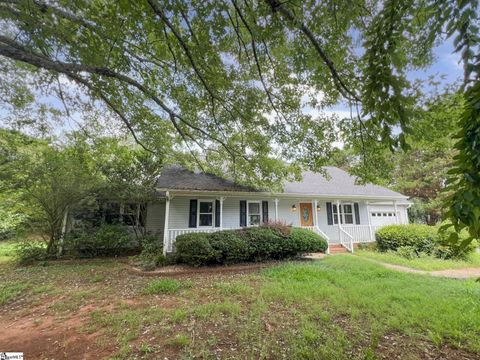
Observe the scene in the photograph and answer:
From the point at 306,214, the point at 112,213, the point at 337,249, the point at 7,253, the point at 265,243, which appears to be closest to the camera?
the point at 265,243

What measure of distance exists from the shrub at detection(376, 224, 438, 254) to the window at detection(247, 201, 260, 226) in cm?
682

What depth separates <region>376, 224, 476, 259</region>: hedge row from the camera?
1066 centimetres

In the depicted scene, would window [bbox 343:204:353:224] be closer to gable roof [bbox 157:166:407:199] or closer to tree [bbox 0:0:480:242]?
gable roof [bbox 157:166:407:199]

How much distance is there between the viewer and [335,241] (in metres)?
13.4

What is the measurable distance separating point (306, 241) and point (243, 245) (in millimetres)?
2787

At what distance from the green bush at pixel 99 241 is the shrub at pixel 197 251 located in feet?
12.6

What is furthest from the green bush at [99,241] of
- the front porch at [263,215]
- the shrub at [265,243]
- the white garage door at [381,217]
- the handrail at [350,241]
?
the white garage door at [381,217]

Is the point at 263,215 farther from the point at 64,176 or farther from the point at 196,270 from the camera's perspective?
the point at 64,176

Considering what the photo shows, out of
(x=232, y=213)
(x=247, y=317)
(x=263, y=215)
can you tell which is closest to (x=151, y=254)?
(x=232, y=213)

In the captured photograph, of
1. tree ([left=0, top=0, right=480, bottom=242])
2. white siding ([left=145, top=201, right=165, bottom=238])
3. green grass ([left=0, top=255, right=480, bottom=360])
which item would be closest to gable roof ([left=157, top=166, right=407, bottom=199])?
white siding ([left=145, top=201, right=165, bottom=238])

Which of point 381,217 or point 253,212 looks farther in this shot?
point 381,217

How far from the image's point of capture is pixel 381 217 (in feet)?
56.2

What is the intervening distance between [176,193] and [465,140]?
33.3 feet

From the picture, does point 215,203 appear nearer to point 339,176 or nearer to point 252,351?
point 252,351
